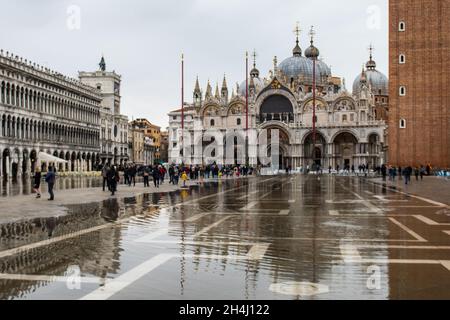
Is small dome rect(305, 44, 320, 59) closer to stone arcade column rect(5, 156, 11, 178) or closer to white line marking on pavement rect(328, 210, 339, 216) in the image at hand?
stone arcade column rect(5, 156, 11, 178)

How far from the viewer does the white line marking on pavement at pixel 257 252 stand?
1021 centimetres

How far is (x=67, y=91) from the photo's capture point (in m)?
80.6

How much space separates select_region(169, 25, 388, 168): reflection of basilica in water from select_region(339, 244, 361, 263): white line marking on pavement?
258 feet

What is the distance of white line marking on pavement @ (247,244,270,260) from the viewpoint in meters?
10.2

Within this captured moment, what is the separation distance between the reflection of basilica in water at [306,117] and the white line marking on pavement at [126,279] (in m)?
80.6

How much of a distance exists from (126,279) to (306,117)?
3578 inches

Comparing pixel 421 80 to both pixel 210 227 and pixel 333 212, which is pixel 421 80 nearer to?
pixel 333 212

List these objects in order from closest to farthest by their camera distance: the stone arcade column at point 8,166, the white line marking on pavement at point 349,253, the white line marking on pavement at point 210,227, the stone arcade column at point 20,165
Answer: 1. the white line marking on pavement at point 349,253
2. the white line marking on pavement at point 210,227
3. the stone arcade column at point 8,166
4. the stone arcade column at point 20,165

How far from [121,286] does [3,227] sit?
319 inches

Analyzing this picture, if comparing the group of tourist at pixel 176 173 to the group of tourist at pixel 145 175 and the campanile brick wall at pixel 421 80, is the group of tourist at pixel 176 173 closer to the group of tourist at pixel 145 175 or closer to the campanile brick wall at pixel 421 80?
the group of tourist at pixel 145 175

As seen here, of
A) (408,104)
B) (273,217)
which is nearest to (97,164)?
(408,104)

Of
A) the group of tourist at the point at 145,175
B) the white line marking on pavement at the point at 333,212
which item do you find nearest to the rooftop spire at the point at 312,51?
the group of tourist at the point at 145,175

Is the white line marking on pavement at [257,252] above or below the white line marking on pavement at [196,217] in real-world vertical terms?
below
